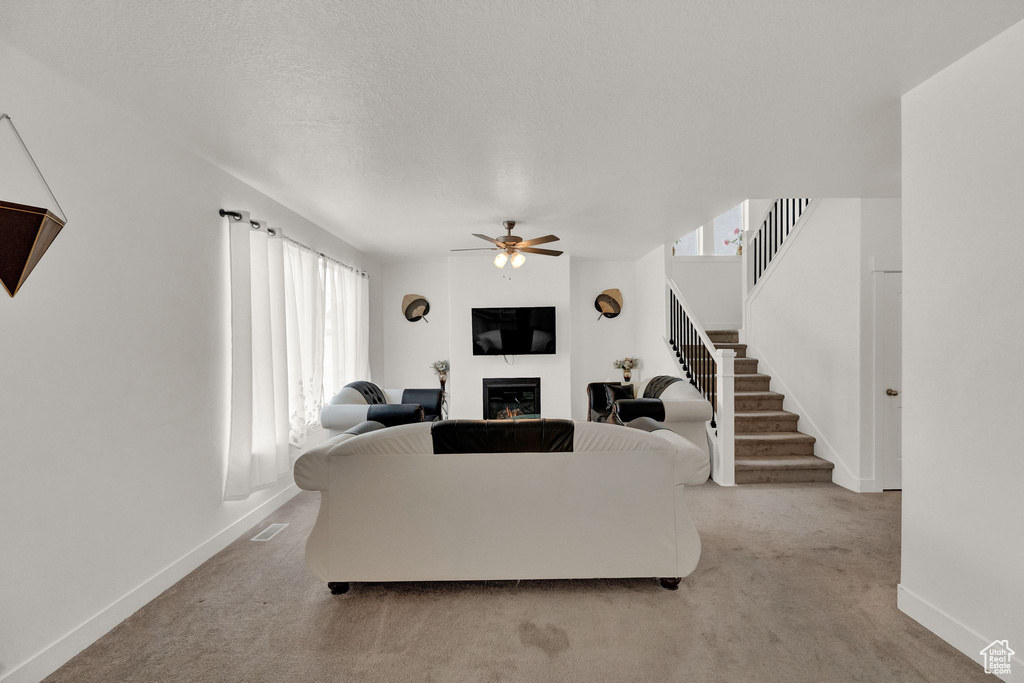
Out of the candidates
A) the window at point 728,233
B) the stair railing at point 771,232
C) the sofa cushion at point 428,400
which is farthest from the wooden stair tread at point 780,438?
the window at point 728,233

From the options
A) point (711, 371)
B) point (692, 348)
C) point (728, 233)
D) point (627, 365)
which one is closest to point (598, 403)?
point (692, 348)

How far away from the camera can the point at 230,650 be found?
221 cm

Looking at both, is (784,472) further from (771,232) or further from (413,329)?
(413,329)

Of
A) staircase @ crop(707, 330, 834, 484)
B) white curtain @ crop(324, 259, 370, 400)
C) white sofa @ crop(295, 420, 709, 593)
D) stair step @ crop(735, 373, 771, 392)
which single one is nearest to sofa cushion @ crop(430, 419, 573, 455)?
white sofa @ crop(295, 420, 709, 593)

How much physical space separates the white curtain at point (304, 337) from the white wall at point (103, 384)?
0.95 metres

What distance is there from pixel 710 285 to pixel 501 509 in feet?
20.0

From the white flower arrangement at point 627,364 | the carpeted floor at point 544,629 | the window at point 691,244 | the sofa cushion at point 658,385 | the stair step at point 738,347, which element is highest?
the window at point 691,244

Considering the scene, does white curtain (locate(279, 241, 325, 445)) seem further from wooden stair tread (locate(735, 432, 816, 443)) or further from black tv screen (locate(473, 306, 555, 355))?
wooden stair tread (locate(735, 432, 816, 443))

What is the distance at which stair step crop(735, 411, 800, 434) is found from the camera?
5.24m

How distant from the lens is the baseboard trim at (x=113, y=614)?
2000mm

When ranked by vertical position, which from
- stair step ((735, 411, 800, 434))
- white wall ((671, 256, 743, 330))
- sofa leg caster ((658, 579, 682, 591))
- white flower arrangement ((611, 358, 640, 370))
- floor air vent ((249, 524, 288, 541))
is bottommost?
floor air vent ((249, 524, 288, 541))

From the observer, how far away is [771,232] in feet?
19.4

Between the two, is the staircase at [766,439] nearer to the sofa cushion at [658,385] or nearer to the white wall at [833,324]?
the white wall at [833,324]

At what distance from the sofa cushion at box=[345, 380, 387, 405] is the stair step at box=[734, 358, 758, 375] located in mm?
4183
